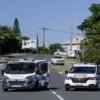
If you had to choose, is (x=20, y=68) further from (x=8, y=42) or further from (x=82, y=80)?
(x=8, y=42)

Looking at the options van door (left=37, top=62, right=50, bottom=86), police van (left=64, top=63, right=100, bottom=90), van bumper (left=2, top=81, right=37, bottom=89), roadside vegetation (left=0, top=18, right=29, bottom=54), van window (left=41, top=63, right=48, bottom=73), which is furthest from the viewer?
roadside vegetation (left=0, top=18, right=29, bottom=54)

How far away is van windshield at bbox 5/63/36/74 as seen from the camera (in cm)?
2827

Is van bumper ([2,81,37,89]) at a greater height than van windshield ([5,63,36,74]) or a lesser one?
lesser

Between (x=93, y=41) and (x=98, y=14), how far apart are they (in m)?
11.5

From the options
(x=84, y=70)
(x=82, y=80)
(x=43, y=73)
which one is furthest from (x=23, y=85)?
(x=84, y=70)

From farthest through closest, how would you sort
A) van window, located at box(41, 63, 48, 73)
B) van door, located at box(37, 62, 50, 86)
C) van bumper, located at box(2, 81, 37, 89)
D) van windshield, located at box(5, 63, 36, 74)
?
van window, located at box(41, 63, 48, 73)
van door, located at box(37, 62, 50, 86)
van windshield, located at box(5, 63, 36, 74)
van bumper, located at box(2, 81, 37, 89)

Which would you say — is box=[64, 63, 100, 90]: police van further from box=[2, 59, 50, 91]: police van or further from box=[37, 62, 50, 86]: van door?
box=[2, 59, 50, 91]: police van

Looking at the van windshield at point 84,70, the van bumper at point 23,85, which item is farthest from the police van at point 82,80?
the van bumper at point 23,85

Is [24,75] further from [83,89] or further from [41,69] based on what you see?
[83,89]

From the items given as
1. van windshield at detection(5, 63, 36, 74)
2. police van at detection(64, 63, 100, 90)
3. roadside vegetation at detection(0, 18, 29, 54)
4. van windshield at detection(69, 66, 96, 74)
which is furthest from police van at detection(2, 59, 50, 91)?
roadside vegetation at detection(0, 18, 29, 54)

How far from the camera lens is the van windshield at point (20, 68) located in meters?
28.3

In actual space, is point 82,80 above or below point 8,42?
A: below

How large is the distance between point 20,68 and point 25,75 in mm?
1139

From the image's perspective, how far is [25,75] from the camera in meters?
27.6
